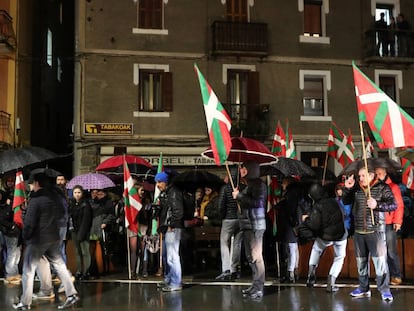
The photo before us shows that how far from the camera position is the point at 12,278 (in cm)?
1033

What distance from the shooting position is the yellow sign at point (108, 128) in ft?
64.7

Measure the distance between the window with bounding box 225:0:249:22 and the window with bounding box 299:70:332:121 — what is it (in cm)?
317

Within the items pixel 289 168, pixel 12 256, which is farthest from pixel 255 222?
pixel 12 256

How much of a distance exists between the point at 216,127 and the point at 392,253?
4.05 metres

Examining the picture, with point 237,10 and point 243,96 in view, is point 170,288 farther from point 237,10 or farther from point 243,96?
point 237,10

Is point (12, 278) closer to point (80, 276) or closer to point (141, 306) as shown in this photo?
point (80, 276)

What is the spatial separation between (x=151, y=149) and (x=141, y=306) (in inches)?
471

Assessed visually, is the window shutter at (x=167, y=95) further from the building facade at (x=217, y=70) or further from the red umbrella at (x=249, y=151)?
the red umbrella at (x=249, y=151)

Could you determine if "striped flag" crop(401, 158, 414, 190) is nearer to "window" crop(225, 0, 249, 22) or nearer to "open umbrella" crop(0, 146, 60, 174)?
"open umbrella" crop(0, 146, 60, 174)

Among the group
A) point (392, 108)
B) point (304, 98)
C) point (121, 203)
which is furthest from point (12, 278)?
point (304, 98)

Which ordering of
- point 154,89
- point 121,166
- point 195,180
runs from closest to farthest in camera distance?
point 195,180, point 121,166, point 154,89

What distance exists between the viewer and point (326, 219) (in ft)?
30.2

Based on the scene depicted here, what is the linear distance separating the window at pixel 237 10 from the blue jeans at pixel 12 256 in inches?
532

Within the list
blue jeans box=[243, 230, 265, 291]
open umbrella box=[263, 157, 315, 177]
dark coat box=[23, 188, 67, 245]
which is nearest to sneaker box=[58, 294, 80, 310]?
dark coat box=[23, 188, 67, 245]
